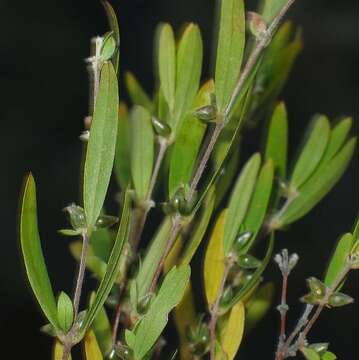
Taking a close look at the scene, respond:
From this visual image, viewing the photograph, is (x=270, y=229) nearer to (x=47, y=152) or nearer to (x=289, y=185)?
(x=289, y=185)

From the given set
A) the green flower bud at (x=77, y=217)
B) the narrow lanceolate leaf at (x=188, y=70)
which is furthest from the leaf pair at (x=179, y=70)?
the green flower bud at (x=77, y=217)

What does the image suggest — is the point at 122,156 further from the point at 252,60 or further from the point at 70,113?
the point at 70,113

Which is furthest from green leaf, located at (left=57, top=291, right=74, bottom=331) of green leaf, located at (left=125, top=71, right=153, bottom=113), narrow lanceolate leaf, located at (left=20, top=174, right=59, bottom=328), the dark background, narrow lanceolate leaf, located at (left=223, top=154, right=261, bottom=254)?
the dark background

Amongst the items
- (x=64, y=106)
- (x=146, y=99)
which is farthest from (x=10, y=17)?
(x=146, y=99)

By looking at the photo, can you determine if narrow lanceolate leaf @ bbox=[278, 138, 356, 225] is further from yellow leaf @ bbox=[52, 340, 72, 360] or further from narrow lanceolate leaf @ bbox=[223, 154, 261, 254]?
yellow leaf @ bbox=[52, 340, 72, 360]

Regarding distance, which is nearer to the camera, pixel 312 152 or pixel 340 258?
pixel 340 258

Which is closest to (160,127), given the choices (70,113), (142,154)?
(142,154)

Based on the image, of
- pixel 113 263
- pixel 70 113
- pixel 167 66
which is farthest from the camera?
pixel 70 113
